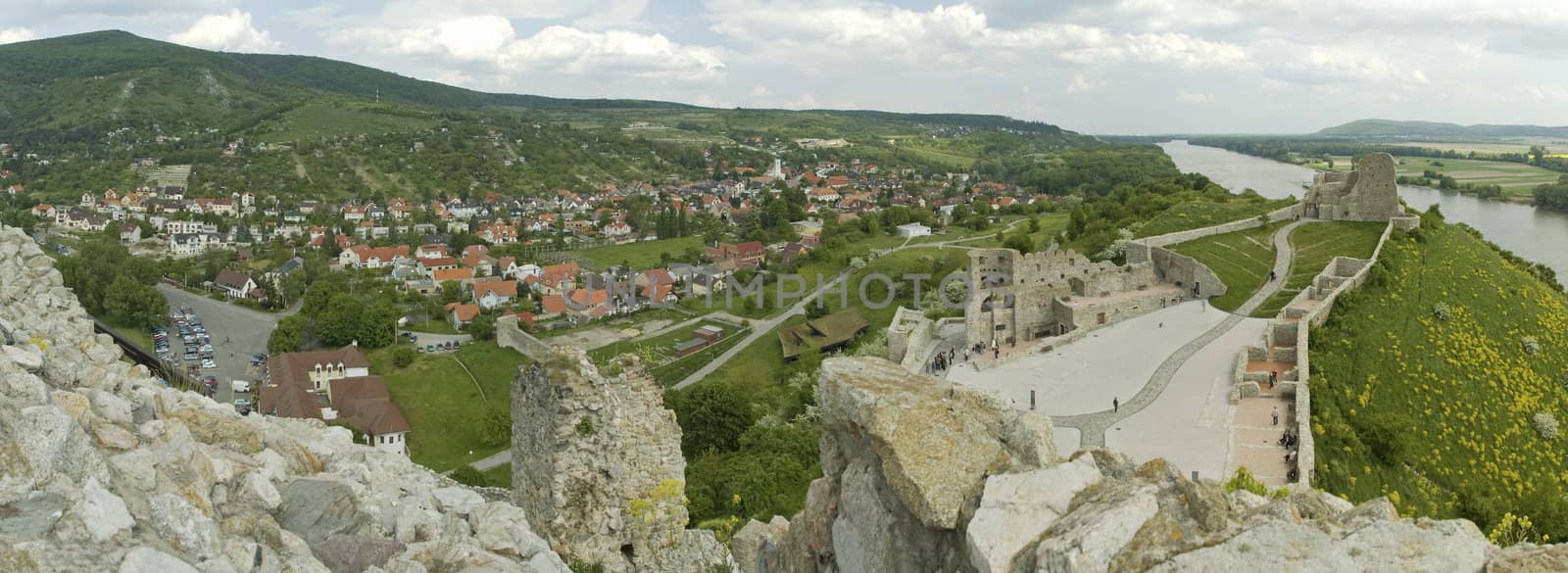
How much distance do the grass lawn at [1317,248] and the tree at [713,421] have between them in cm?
1537

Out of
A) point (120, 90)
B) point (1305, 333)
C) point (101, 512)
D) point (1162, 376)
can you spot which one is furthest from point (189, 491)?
point (120, 90)

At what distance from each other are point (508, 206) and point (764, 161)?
63046 mm

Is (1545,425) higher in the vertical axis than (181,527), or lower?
lower

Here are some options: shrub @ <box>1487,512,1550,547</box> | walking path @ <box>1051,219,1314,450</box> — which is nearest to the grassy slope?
shrub @ <box>1487,512,1550,547</box>

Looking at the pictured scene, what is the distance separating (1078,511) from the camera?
457cm

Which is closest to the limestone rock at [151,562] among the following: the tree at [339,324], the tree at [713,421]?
the tree at [713,421]

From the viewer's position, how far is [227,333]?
50500 mm

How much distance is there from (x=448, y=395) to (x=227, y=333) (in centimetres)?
1955

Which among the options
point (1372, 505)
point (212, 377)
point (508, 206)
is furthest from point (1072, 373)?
point (508, 206)

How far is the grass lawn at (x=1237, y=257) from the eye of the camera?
27.3 metres

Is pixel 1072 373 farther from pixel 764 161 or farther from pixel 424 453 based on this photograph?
pixel 764 161

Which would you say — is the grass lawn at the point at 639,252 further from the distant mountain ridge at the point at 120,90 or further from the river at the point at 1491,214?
the distant mountain ridge at the point at 120,90

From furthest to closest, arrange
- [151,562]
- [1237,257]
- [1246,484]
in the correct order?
1. [1237,257]
2. [1246,484]
3. [151,562]

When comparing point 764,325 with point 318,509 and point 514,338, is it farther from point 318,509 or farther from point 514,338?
point 318,509
